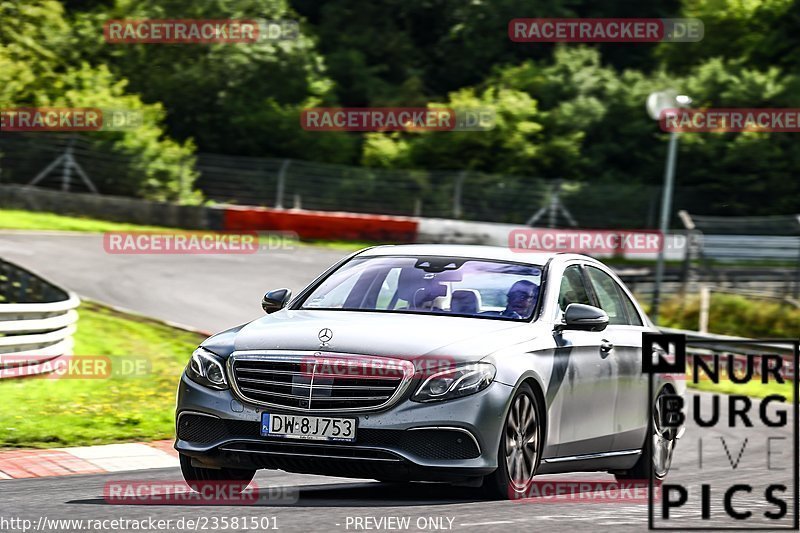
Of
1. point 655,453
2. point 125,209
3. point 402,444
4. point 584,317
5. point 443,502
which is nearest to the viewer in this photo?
point 402,444

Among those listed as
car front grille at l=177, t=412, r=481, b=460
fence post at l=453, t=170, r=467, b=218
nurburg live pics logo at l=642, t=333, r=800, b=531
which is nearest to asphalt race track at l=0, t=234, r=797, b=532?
nurburg live pics logo at l=642, t=333, r=800, b=531

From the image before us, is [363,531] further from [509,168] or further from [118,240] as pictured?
[509,168]

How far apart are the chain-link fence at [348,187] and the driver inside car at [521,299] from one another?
96.4 ft

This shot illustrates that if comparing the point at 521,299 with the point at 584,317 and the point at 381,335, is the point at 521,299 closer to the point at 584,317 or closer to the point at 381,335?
the point at 584,317

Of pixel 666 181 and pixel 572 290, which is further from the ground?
pixel 666 181

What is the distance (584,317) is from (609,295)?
1.44 meters

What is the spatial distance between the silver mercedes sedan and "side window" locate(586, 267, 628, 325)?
0.55m

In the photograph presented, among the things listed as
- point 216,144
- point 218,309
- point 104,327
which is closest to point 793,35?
point 216,144

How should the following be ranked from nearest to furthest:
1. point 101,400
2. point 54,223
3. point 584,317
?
1. point 584,317
2. point 101,400
3. point 54,223

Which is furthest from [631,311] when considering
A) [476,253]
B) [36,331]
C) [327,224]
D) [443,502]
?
[327,224]

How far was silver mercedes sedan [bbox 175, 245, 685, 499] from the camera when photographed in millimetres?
7910

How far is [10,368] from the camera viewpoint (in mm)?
15047

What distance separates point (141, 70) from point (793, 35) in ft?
72.0

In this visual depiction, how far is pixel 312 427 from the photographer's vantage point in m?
7.94
